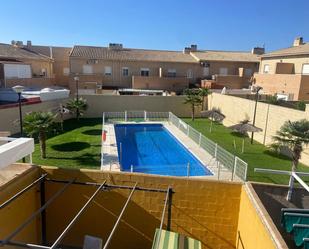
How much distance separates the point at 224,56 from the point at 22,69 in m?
30.5

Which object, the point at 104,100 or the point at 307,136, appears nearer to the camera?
the point at 307,136

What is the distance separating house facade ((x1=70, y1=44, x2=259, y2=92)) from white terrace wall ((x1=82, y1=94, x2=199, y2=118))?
26.0ft

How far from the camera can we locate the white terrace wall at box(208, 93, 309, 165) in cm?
1705

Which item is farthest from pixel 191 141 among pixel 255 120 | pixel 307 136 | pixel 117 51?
pixel 117 51

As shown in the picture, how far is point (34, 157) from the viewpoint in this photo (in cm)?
1552

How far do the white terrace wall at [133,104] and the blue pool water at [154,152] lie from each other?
474 centimetres

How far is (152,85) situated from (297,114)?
79.0 feet

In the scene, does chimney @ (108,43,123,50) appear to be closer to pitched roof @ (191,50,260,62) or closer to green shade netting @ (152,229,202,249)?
pitched roof @ (191,50,260,62)

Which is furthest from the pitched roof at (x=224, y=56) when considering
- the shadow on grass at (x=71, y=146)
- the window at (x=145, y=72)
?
the shadow on grass at (x=71, y=146)

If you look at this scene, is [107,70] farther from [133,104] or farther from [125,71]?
[133,104]

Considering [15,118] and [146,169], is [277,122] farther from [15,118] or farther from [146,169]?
[15,118]

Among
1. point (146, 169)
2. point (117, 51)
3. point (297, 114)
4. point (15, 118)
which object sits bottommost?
point (146, 169)

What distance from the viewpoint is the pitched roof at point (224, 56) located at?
43.6 meters

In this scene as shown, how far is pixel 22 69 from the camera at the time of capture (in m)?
32.2
